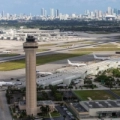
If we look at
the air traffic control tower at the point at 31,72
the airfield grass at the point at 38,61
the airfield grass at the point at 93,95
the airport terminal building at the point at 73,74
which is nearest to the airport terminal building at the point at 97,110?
the air traffic control tower at the point at 31,72

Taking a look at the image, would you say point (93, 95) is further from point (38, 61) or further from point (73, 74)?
point (38, 61)

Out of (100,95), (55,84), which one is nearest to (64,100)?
(100,95)

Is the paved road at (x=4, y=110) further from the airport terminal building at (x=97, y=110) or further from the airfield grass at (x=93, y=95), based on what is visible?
the airfield grass at (x=93, y=95)

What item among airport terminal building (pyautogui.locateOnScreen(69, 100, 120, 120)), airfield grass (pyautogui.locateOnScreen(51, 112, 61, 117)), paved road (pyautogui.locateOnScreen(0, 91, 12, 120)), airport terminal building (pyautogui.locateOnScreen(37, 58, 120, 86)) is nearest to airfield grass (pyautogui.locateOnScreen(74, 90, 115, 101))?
airport terminal building (pyautogui.locateOnScreen(37, 58, 120, 86))

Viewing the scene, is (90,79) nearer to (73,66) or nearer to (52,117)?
(73,66)

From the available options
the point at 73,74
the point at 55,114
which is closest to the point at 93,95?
the point at 55,114
